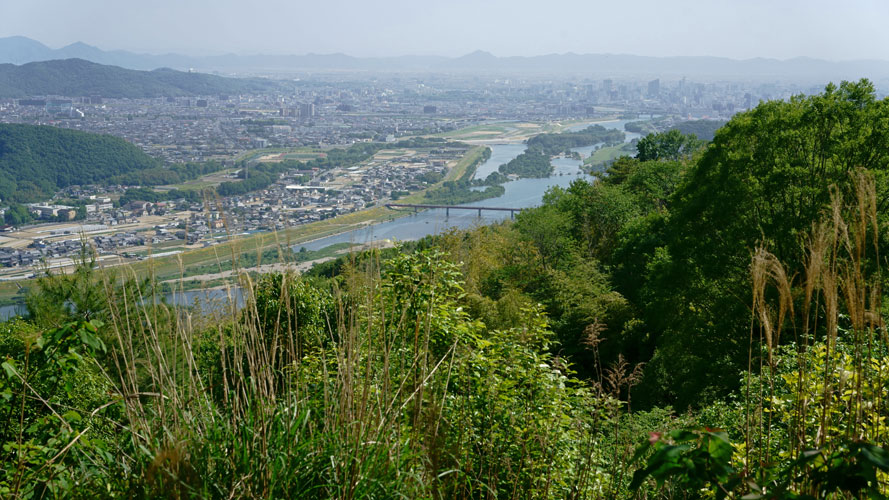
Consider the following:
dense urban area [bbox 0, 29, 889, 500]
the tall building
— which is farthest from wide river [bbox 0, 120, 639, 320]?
the tall building

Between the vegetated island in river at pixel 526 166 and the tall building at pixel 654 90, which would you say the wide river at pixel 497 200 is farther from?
the tall building at pixel 654 90

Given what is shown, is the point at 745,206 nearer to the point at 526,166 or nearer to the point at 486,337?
the point at 486,337

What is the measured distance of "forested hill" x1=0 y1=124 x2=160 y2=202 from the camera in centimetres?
4428

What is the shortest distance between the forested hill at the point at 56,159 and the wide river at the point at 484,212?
26105 mm

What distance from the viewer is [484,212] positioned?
3925 cm

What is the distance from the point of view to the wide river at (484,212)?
8.66 metres

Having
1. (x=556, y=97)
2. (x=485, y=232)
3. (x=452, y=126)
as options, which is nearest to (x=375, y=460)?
(x=485, y=232)

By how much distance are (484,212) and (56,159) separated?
119ft

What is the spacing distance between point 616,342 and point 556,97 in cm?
12739

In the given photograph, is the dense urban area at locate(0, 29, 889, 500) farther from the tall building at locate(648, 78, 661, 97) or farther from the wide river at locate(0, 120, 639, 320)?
the tall building at locate(648, 78, 661, 97)

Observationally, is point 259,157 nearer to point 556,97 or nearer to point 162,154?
point 162,154

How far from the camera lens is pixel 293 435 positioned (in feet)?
5.75

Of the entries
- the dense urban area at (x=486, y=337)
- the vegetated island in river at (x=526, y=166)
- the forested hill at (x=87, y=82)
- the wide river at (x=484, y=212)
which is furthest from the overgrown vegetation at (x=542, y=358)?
the forested hill at (x=87, y=82)

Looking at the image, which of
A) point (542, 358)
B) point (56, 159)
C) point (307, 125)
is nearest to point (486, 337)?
point (542, 358)
